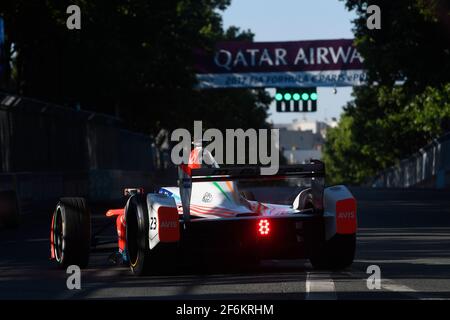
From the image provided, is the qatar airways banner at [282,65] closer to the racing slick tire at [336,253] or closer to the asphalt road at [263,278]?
the asphalt road at [263,278]

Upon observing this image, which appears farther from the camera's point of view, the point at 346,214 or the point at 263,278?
the point at 346,214

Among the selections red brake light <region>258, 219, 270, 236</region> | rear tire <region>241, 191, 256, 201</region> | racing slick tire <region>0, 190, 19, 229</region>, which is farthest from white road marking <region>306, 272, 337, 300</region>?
racing slick tire <region>0, 190, 19, 229</region>

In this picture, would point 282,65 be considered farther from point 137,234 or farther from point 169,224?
point 169,224

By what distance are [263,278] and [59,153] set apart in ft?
77.5

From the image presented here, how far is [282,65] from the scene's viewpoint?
206 ft

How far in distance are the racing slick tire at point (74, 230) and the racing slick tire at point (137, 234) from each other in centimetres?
50

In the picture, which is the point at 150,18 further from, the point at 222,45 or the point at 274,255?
the point at 274,255

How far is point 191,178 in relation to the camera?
1262 cm

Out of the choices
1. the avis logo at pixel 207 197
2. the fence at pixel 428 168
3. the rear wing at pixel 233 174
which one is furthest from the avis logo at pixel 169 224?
the fence at pixel 428 168

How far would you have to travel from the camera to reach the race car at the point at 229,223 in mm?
12586

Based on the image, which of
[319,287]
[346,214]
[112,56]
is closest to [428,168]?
[112,56]

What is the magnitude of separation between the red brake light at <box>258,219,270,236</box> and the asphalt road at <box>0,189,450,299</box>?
0.42m

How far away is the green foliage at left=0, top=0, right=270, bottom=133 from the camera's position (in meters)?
40.5
